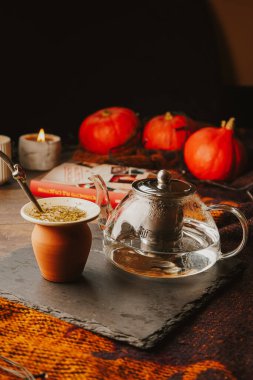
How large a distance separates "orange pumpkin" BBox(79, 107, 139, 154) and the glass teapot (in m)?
0.77

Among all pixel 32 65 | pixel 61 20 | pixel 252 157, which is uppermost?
pixel 61 20

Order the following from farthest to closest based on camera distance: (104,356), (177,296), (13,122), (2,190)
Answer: (13,122) < (2,190) < (177,296) < (104,356)

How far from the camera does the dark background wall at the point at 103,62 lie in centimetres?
189

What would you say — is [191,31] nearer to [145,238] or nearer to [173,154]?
[173,154]

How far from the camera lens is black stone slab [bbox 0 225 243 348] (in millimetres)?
713

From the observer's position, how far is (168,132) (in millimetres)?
1664

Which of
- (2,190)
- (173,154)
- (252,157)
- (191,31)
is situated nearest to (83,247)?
(2,190)

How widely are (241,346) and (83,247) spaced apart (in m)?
0.25

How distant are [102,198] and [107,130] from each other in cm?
75

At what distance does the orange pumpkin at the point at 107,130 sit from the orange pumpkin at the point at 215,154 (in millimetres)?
250

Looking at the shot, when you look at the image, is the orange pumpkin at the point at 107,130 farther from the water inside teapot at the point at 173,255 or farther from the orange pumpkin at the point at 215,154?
the water inside teapot at the point at 173,255

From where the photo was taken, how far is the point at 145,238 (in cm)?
85

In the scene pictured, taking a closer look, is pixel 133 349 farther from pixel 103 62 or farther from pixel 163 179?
pixel 103 62

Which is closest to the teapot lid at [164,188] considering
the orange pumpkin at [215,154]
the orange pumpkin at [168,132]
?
the orange pumpkin at [215,154]
